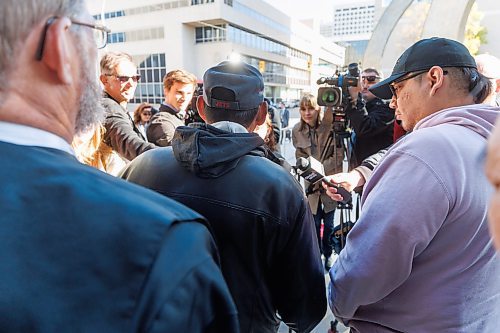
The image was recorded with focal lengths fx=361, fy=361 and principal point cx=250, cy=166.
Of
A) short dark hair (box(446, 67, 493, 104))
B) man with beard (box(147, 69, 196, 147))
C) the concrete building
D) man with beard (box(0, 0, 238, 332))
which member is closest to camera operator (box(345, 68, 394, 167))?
man with beard (box(147, 69, 196, 147))

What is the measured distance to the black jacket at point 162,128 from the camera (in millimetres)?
3115

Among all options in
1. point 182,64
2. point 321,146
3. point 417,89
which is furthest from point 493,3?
point 182,64

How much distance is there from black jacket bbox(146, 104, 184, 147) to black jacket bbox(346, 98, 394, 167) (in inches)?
63.4

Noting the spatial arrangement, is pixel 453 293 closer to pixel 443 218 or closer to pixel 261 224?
pixel 443 218

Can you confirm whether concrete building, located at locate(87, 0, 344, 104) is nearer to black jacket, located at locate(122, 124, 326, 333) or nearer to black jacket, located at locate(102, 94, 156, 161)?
black jacket, located at locate(102, 94, 156, 161)

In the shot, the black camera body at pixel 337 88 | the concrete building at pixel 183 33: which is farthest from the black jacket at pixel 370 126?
the concrete building at pixel 183 33

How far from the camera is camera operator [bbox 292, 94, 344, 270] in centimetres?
380

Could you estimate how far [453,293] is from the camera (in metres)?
1.23

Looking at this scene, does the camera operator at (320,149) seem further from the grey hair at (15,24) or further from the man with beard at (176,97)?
the grey hair at (15,24)

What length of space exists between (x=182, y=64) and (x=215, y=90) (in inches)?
1696

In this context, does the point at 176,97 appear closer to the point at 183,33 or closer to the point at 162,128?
the point at 162,128

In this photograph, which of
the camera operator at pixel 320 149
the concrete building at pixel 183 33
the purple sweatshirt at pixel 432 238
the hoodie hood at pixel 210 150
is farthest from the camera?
the concrete building at pixel 183 33

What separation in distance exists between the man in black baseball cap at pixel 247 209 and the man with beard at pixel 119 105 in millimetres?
1357

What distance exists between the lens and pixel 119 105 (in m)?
2.93
